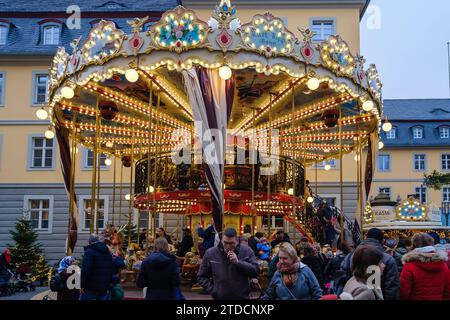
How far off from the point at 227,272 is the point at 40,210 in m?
23.8

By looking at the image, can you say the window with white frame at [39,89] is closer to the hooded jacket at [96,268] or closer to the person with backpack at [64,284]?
the person with backpack at [64,284]

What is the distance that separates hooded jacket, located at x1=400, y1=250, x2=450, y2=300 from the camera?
5781 mm

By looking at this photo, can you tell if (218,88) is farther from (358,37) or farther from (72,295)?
(358,37)

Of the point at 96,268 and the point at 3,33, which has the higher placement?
the point at 3,33

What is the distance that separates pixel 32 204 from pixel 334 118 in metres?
18.2

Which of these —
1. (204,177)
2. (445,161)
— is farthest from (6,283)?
(445,161)

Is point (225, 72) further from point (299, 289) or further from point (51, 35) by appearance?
point (51, 35)

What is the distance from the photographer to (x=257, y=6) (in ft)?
90.5

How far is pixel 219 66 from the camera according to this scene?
11672mm

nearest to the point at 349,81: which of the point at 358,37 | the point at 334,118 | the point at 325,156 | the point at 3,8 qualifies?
the point at 334,118

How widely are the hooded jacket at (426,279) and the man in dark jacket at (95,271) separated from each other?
3.92 meters

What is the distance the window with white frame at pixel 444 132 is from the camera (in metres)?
47.0

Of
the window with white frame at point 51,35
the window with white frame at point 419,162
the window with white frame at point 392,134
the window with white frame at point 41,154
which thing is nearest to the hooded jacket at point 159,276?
the window with white frame at point 41,154

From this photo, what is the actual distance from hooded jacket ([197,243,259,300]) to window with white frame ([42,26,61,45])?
25.5m
